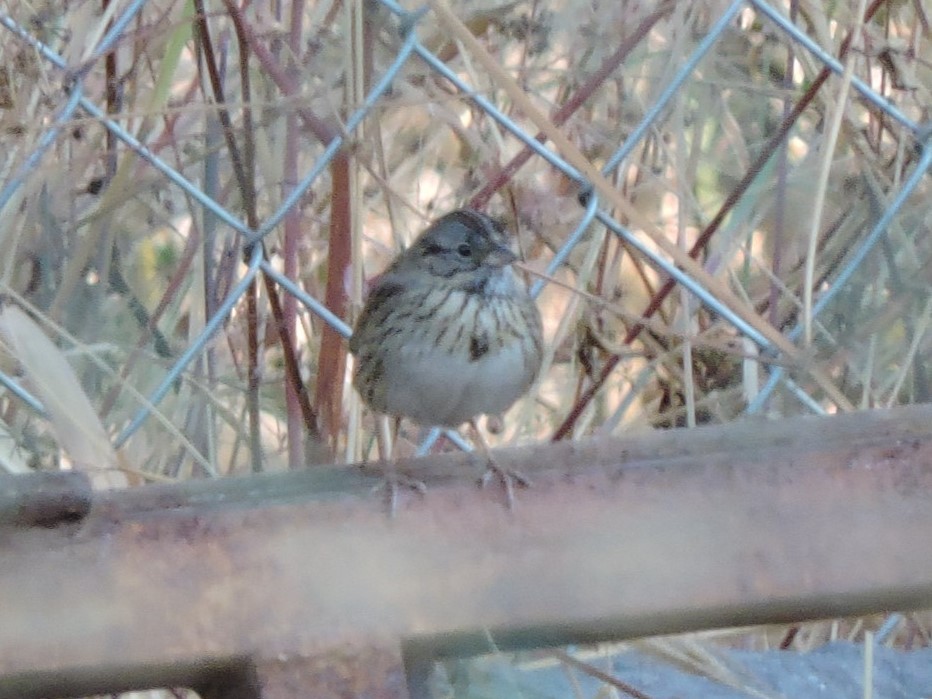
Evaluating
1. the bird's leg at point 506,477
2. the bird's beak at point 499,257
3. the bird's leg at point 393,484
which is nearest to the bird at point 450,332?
the bird's beak at point 499,257

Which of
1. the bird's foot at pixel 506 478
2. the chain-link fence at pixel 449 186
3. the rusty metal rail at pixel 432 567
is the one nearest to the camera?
the rusty metal rail at pixel 432 567

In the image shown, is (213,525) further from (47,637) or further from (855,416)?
(855,416)

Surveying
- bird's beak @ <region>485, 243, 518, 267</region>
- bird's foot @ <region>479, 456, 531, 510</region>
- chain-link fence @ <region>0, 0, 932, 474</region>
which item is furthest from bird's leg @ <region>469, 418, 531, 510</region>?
bird's beak @ <region>485, 243, 518, 267</region>

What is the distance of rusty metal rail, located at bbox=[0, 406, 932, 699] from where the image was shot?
75cm

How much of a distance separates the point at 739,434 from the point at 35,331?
1.86 feet

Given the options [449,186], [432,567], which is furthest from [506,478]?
[449,186]

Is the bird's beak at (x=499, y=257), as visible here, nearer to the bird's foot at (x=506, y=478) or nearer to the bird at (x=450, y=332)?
the bird at (x=450, y=332)

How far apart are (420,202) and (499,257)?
1.59ft

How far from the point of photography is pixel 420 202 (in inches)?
74.0

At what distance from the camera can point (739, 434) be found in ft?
3.05

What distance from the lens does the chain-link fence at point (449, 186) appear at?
1.26 meters

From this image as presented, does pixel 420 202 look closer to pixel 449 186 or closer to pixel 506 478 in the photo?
Answer: pixel 449 186

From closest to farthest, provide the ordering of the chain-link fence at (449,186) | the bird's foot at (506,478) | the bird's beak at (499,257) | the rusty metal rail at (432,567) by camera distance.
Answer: the rusty metal rail at (432,567) < the bird's foot at (506,478) < the chain-link fence at (449,186) < the bird's beak at (499,257)

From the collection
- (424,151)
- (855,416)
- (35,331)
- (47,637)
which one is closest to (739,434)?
(855,416)
